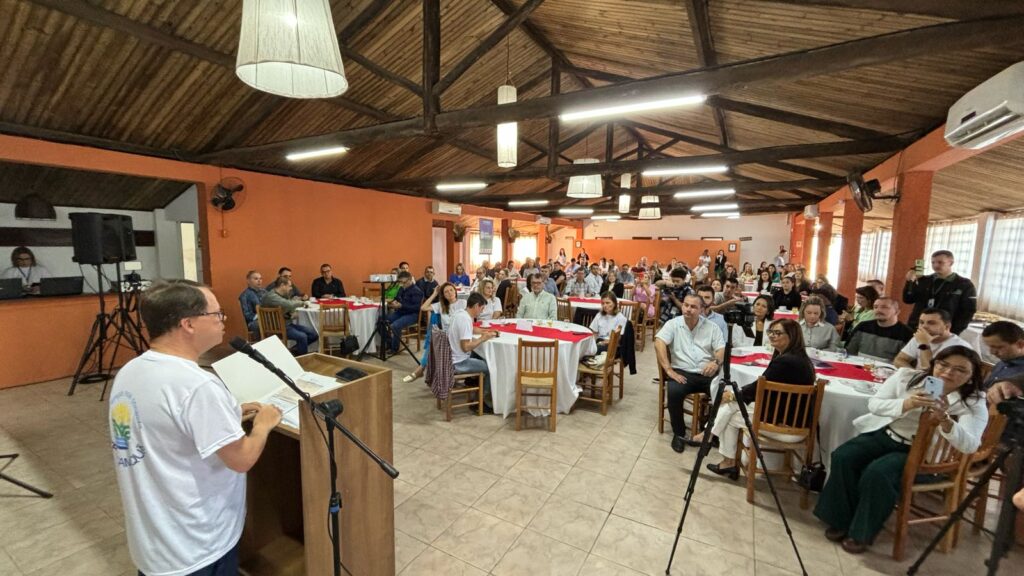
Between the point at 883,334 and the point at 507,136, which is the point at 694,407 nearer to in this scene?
the point at 883,334

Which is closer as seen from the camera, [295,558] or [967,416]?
[295,558]

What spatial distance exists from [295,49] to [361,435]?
1706mm

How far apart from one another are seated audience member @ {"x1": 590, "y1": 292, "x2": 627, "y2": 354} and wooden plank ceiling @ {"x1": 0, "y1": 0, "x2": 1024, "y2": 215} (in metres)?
2.22

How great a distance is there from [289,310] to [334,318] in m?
0.57

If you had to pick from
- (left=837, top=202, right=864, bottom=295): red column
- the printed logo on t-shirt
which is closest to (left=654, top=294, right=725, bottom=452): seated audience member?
the printed logo on t-shirt

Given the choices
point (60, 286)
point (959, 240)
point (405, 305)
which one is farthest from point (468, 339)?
point (959, 240)

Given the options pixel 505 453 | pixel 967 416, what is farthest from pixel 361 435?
pixel 967 416

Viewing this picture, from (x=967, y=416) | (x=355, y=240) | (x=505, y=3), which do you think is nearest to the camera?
(x=967, y=416)

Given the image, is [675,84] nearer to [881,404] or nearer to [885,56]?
[885,56]

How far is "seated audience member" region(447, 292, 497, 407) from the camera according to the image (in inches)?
162

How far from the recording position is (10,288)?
5000 millimetres

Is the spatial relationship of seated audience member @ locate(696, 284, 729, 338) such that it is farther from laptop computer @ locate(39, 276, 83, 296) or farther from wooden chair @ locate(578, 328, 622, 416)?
laptop computer @ locate(39, 276, 83, 296)

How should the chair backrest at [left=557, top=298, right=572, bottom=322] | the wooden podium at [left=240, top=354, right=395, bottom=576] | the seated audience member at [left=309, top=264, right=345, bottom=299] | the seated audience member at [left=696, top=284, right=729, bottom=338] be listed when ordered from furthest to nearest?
the seated audience member at [left=309, top=264, right=345, bottom=299] < the chair backrest at [left=557, top=298, right=572, bottom=322] < the seated audience member at [left=696, top=284, right=729, bottom=338] < the wooden podium at [left=240, top=354, right=395, bottom=576]

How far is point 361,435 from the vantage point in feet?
6.08
